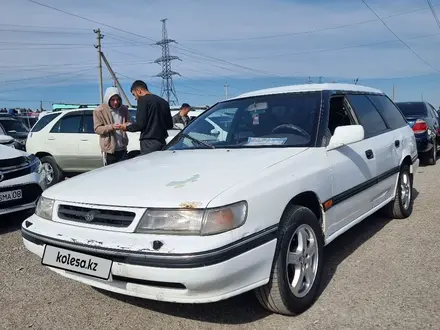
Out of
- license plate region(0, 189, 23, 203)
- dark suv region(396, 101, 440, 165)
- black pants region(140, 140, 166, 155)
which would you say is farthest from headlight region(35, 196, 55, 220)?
dark suv region(396, 101, 440, 165)

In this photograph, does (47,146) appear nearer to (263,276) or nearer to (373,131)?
(373,131)

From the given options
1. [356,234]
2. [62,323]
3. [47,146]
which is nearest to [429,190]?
[356,234]

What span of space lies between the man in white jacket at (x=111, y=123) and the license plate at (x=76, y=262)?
9.83 ft

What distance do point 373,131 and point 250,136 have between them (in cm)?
142

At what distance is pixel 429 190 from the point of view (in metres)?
6.83

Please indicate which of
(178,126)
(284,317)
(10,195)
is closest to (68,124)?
(178,126)

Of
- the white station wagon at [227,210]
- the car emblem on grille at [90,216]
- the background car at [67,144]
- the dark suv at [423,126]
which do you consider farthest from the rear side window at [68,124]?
the dark suv at [423,126]

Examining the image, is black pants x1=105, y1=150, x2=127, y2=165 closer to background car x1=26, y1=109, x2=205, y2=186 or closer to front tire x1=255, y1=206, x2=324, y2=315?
background car x1=26, y1=109, x2=205, y2=186

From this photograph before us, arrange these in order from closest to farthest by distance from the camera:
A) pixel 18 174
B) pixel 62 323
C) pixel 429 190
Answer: pixel 62 323 → pixel 18 174 → pixel 429 190

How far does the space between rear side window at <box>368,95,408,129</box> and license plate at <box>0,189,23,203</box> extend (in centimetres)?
414

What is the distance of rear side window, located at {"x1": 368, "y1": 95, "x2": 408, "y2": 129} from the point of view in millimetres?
4754

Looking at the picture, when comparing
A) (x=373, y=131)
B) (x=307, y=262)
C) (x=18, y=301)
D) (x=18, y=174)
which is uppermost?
(x=373, y=131)

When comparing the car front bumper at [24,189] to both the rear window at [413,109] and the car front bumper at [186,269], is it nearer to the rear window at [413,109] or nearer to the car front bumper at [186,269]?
the car front bumper at [186,269]

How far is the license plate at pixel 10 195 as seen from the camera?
15.9 ft
